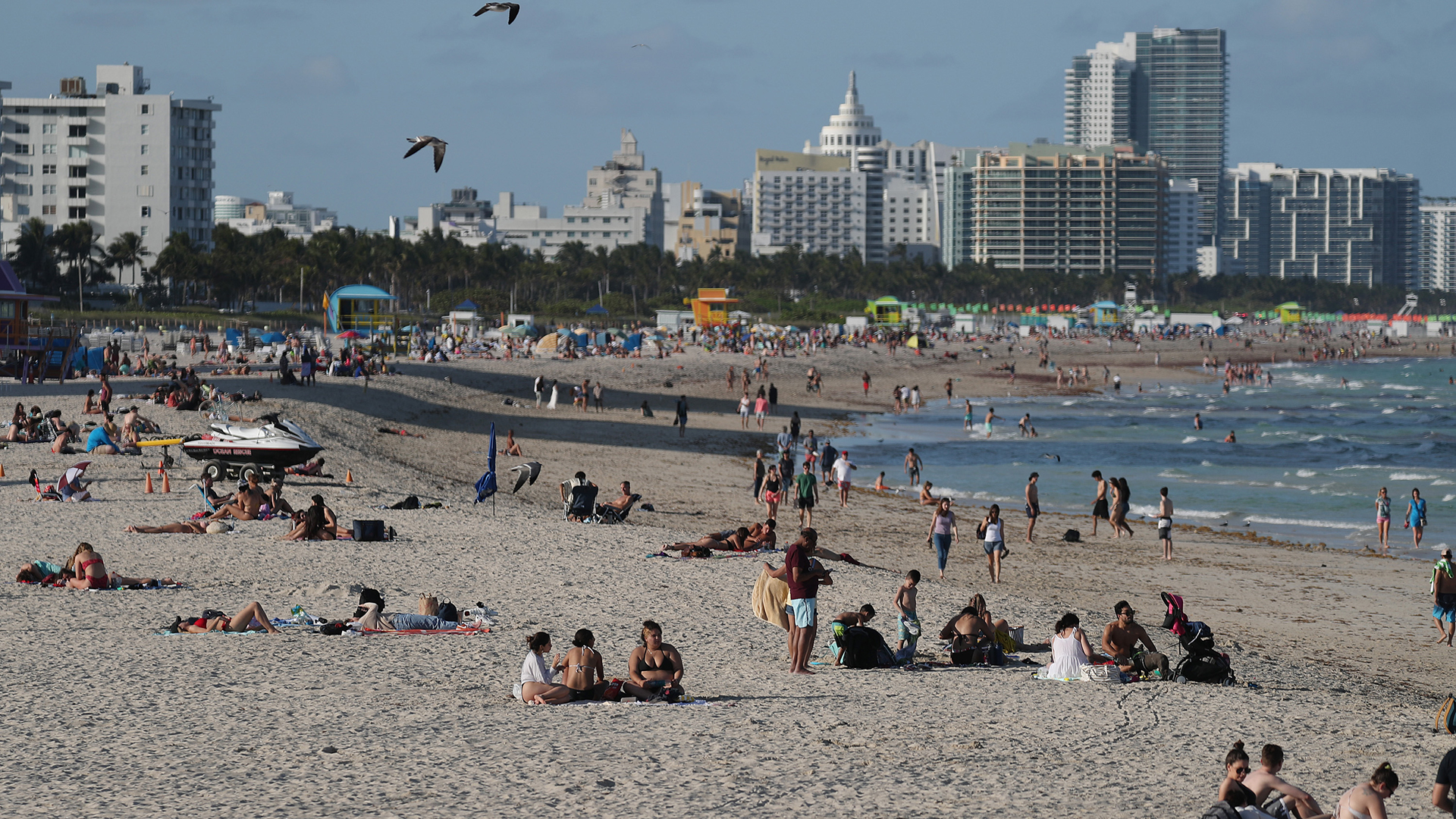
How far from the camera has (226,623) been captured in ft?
41.4

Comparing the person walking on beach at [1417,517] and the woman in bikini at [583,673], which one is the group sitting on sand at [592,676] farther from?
the person walking on beach at [1417,517]

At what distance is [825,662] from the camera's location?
12312mm

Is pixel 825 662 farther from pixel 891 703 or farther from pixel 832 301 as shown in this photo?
pixel 832 301

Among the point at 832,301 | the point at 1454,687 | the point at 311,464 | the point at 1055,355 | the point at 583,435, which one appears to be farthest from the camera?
the point at 832,301

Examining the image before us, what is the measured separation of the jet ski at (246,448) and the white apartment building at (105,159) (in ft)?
292

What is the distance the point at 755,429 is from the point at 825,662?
2905 cm

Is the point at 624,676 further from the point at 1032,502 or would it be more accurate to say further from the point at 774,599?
the point at 1032,502

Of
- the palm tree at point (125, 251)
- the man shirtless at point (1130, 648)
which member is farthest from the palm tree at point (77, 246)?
the man shirtless at point (1130, 648)

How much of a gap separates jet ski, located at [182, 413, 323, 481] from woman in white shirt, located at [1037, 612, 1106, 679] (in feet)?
45.1

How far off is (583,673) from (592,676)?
8 cm

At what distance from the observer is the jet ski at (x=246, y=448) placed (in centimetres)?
2159

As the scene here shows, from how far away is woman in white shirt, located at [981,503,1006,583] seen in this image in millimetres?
17734

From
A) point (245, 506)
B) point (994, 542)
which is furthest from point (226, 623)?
point (994, 542)

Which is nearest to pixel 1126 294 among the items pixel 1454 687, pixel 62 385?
pixel 62 385
